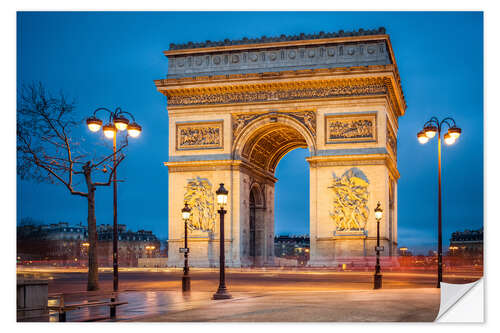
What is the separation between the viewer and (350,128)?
131ft

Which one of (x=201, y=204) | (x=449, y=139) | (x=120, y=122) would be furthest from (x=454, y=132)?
(x=201, y=204)

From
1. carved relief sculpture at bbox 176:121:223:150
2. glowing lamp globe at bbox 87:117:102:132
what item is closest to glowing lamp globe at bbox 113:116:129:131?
glowing lamp globe at bbox 87:117:102:132

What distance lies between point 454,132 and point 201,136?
21.3 m

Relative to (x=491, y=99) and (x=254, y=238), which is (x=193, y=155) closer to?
(x=254, y=238)

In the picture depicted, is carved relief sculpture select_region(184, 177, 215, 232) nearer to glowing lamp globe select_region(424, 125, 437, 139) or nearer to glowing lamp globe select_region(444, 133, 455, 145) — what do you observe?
glowing lamp globe select_region(424, 125, 437, 139)

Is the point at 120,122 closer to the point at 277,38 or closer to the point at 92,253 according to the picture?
the point at 92,253

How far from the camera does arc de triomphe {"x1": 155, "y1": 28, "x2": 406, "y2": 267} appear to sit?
39.3 metres

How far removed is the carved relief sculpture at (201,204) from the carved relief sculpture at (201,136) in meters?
2.21

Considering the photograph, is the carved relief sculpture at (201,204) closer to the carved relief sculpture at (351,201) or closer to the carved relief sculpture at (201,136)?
the carved relief sculpture at (201,136)

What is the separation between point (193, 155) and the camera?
4203 centimetres

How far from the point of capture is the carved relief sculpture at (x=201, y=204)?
41406 millimetres

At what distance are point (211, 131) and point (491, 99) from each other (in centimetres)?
2635

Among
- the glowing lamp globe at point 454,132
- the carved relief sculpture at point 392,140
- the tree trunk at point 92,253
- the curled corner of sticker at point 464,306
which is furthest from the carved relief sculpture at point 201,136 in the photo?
the curled corner of sticker at point 464,306

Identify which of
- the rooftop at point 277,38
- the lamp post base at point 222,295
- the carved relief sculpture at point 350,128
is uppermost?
the rooftop at point 277,38
